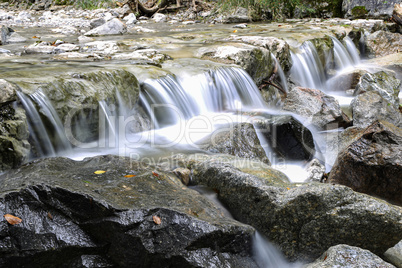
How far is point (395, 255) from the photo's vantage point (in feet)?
10.0

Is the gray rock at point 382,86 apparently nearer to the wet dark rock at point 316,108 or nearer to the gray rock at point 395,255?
the wet dark rock at point 316,108

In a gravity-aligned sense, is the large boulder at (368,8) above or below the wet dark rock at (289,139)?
above

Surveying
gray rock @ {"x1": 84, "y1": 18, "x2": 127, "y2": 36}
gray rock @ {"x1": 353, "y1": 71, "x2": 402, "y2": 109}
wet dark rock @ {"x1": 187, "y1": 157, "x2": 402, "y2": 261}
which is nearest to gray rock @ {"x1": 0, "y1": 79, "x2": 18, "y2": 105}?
wet dark rock @ {"x1": 187, "y1": 157, "x2": 402, "y2": 261}

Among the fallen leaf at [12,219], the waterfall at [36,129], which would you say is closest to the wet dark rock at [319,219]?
the fallen leaf at [12,219]

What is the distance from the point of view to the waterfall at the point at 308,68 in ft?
30.5

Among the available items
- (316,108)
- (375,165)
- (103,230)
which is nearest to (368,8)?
(316,108)

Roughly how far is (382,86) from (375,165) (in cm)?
419

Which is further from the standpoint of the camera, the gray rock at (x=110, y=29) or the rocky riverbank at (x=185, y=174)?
the gray rock at (x=110, y=29)

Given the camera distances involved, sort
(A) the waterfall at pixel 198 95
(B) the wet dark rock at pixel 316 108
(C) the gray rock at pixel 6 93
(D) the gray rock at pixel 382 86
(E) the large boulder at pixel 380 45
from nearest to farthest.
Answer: (C) the gray rock at pixel 6 93 < (A) the waterfall at pixel 198 95 < (B) the wet dark rock at pixel 316 108 < (D) the gray rock at pixel 382 86 < (E) the large boulder at pixel 380 45

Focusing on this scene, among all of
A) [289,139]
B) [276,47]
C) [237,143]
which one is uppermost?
[276,47]

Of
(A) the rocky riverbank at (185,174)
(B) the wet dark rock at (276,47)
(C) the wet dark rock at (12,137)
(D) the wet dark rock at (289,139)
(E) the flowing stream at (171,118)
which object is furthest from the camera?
(B) the wet dark rock at (276,47)

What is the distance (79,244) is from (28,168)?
1278 millimetres

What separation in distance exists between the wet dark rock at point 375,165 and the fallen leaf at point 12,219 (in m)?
3.49

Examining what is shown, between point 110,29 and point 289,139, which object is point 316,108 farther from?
point 110,29
